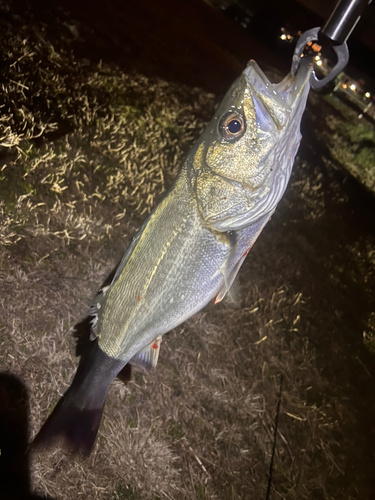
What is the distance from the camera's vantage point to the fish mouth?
1.76 metres

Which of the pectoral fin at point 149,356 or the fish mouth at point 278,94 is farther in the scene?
the pectoral fin at point 149,356

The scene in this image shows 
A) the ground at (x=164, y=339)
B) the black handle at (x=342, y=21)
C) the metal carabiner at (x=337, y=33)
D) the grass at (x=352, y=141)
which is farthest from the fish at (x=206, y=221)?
the grass at (x=352, y=141)

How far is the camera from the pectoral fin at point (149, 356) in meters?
2.29

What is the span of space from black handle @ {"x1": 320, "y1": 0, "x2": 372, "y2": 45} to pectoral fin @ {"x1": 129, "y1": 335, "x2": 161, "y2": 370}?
2.16 metres

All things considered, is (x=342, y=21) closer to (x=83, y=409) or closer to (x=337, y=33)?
(x=337, y=33)

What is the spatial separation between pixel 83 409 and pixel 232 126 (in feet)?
6.93

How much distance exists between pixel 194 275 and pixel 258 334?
173 cm

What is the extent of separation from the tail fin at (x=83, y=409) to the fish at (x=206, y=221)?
0.01 meters

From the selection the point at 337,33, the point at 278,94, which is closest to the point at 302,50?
the point at 337,33

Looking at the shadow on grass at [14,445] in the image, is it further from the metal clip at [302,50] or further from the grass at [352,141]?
the grass at [352,141]

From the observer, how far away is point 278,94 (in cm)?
179

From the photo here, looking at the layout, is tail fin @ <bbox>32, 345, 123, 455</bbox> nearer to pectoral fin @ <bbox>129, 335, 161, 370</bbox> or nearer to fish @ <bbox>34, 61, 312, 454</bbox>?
fish @ <bbox>34, 61, 312, 454</bbox>

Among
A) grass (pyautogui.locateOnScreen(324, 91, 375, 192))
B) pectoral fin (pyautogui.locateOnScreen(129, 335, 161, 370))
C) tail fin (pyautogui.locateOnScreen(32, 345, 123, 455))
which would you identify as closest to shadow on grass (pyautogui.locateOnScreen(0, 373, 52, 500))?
tail fin (pyautogui.locateOnScreen(32, 345, 123, 455))

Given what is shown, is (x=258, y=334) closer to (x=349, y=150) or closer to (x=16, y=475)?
(x=16, y=475)
